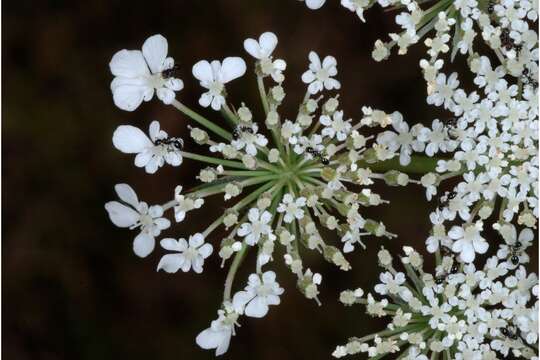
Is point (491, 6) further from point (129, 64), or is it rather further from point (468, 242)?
point (129, 64)

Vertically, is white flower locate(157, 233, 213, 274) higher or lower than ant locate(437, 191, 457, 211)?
higher

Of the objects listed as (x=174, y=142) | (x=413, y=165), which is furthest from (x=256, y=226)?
(x=413, y=165)

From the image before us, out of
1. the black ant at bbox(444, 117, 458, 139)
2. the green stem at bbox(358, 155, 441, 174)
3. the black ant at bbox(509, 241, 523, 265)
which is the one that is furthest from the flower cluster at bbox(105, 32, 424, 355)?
the black ant at bbox(509, 241, 523, 265)

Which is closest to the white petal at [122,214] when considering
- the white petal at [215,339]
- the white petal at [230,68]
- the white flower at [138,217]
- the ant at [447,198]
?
the white flower at [138,217]

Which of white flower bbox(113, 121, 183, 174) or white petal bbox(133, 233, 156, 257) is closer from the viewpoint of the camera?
white flower bbox(113, 121, 183, 174)

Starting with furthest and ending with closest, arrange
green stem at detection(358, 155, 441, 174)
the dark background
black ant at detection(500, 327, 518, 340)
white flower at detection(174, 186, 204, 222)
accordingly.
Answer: the dark background → green stem at detection(358, 155, 441, 174) → black ant at detection(500, 327, 518, 340) → white flower at detection(174, 186, 204, 222)

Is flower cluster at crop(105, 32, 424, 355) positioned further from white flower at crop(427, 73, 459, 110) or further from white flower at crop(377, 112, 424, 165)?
white flower at crop(427, 73, 459, 110)

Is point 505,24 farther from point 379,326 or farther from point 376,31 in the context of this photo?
point 379,326

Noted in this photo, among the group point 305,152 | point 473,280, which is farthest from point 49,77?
point 473,280
